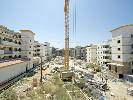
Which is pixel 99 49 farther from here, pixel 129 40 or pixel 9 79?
pixel 9 79

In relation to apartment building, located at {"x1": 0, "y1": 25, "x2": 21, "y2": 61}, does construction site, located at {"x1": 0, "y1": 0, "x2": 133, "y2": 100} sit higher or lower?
lower

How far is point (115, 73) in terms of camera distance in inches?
1778

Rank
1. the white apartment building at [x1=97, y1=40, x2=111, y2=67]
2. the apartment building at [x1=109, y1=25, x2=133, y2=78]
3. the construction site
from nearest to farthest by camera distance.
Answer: the construction site → the apartment building at [x1=109, y1=25, x2=133, y2=78] → the white apartment building at [x1=97, y1=40, x2=111, y2=67]

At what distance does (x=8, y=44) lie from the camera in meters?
43.6

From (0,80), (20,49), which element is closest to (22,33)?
(20,49)

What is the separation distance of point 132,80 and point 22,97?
90.3ft

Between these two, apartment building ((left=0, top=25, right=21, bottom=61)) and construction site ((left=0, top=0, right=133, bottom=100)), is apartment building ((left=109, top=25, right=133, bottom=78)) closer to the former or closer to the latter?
construction site ((left=0, top=0, right=133, bottom=100))

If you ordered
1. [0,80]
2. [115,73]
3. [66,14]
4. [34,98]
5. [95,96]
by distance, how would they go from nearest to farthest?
1. [34,98]
2. [95,96]
3. [0,80]
4. [115,73]
5. [66,14]

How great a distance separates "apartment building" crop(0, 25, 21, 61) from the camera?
132 feet

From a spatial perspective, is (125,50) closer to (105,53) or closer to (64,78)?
(64,78)

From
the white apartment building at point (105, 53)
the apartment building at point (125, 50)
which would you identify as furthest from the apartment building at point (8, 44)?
the white apartment building at point (105, 53)

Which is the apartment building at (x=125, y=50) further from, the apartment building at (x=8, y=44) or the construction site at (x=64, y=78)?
the apartment building at (x=8, y=44)

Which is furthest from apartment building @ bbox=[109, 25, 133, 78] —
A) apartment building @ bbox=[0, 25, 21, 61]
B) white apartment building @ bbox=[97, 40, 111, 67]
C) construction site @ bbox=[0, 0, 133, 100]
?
apartment building @ bbox=[0, 25, 21, 61]

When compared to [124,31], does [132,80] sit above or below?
below
